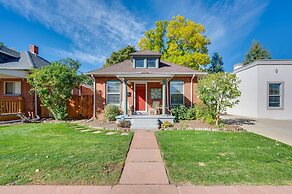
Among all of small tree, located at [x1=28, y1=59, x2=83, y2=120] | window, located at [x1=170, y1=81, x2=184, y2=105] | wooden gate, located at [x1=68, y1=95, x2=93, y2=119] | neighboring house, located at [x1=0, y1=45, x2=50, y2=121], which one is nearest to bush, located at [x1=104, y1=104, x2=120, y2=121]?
wooden gate, located at [x1=68, y1=95, x2=93, y2=119]

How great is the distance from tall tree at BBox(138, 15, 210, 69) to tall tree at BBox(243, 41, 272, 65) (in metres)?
18.1

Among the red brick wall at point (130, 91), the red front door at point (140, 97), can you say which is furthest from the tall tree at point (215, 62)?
the red front door at point (140, 97)

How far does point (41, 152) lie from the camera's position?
16.4 ft

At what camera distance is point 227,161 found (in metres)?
4.31

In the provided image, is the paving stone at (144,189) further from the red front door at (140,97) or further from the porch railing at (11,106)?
the porch railing at (11,106)

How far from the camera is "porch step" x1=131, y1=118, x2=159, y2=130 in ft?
30.6

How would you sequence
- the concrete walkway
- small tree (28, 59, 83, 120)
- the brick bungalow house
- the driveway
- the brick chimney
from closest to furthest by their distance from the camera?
1. the concrete walkway
2. the driveway
3. small tree (28, 59, 83, 120)
4. the brick bungalow house
5. the brick chimney

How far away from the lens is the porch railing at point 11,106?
37.4 feet

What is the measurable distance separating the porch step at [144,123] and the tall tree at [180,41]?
576 inches

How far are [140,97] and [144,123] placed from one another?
3919 mm

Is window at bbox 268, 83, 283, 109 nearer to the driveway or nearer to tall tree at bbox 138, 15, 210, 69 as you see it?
the driveway

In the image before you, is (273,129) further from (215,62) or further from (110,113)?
(215,62)

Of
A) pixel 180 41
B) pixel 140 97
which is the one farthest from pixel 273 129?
pixel 180 41

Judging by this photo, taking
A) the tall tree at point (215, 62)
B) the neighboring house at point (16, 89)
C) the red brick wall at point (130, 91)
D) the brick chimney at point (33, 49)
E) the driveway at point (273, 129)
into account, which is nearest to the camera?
the driveway at point (273, 129)
